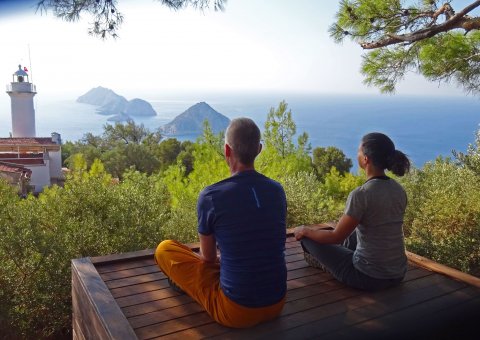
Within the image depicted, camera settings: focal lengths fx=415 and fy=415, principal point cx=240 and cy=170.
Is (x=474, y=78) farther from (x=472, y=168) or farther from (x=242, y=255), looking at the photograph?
(x=242, y=255)

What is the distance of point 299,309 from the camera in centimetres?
219

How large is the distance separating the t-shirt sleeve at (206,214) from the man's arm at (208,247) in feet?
0.18

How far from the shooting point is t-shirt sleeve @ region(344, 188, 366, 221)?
7.37ft

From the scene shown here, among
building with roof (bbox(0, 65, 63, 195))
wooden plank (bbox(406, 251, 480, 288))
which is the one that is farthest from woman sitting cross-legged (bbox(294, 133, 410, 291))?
building with roof (bbox(0, 65, 63, 195))

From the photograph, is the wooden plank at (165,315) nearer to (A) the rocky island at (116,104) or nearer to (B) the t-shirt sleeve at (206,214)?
(B) the t-shirt sleeve at (206,214)

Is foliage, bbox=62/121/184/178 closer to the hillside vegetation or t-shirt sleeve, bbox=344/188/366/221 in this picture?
the hillside vegetation

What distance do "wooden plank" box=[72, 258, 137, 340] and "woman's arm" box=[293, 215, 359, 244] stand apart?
1.21 m

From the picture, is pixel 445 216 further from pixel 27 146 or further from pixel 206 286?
pixel 27 146

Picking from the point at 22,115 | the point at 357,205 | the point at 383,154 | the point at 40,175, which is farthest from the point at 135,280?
the point at 22,115

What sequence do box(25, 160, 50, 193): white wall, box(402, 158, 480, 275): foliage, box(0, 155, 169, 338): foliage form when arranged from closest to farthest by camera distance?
Result: box(0, 155, 169, 338): foliage
box(402, 158, 480, 275): foliage
box(25, 160, 50, 193): white wall

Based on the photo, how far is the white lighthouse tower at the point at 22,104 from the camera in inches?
1039

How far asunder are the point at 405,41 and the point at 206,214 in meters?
3.45

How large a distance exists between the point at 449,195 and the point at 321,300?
3615 mm

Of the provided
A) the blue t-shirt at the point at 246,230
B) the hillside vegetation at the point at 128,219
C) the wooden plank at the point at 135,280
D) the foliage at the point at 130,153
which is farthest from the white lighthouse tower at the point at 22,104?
the blue t-shirt at the point at 246,230
